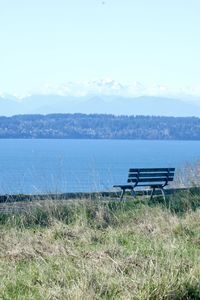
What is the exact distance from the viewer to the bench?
18170mm

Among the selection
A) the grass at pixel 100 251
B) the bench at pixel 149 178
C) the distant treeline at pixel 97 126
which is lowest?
the distant treeline at pixel 97 126

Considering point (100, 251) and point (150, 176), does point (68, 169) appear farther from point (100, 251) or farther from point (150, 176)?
point (100, 251)

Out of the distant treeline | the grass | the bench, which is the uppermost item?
the bench

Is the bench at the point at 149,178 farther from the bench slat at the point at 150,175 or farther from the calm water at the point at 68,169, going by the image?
the calm water at the point at 68,169

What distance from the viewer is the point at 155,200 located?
656 inches

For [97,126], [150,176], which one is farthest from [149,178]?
[97,126]

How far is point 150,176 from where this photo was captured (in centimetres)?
1872

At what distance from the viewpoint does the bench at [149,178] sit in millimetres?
18170

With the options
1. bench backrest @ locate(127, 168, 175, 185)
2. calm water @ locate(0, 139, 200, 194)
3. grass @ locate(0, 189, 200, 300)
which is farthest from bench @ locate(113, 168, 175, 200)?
grass @ locate(0, 189, 200, 300)

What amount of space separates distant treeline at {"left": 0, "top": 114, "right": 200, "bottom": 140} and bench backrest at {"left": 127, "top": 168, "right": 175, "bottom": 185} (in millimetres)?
154688

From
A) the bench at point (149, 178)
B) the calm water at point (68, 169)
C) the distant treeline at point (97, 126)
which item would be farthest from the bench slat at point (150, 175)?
the distant treeline at point (97, 126)

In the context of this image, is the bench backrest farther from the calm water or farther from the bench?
the calm water

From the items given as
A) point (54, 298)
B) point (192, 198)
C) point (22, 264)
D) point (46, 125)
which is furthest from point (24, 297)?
point (46, 125)

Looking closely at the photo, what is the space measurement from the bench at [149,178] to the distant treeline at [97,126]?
15473 cm
